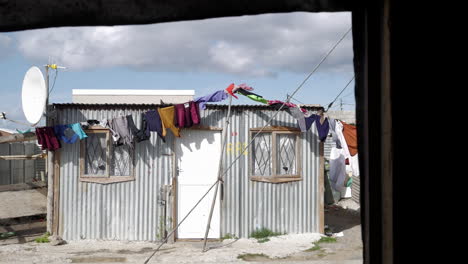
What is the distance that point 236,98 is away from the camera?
10.4 metres

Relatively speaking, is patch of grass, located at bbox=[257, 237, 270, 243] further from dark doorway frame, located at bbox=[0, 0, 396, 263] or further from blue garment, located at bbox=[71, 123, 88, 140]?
dark doorway frame, located at bbox=[0, 0, 396, 263]

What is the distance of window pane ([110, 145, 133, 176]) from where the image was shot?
1092 centimetres

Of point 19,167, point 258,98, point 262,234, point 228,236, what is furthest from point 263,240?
point 19,167

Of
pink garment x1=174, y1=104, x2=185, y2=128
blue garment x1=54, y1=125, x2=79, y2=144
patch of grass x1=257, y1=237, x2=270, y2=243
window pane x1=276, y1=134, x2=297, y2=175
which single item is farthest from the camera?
window pane x1=276, y1=134, x2=297, y2=175

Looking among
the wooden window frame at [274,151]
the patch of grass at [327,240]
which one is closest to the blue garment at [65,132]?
the wooden window frame at [274,151]

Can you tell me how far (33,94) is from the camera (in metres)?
10.4

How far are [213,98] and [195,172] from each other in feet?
5.75

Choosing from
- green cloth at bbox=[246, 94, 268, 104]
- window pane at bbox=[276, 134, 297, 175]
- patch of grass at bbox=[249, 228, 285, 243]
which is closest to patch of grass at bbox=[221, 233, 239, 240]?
patch of grass at bbox=[249, 228, 285, 243]

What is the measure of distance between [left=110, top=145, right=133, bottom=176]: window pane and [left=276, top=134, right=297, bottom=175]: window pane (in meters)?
3.27

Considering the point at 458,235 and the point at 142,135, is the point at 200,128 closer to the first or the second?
the point at 142,135

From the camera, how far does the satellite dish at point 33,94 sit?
10.1 meters

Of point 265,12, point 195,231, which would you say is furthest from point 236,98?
point 265,12

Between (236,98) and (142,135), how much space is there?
2157 millimetres

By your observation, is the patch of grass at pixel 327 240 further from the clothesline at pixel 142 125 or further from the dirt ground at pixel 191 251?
the clothesline at pixel 142 125
